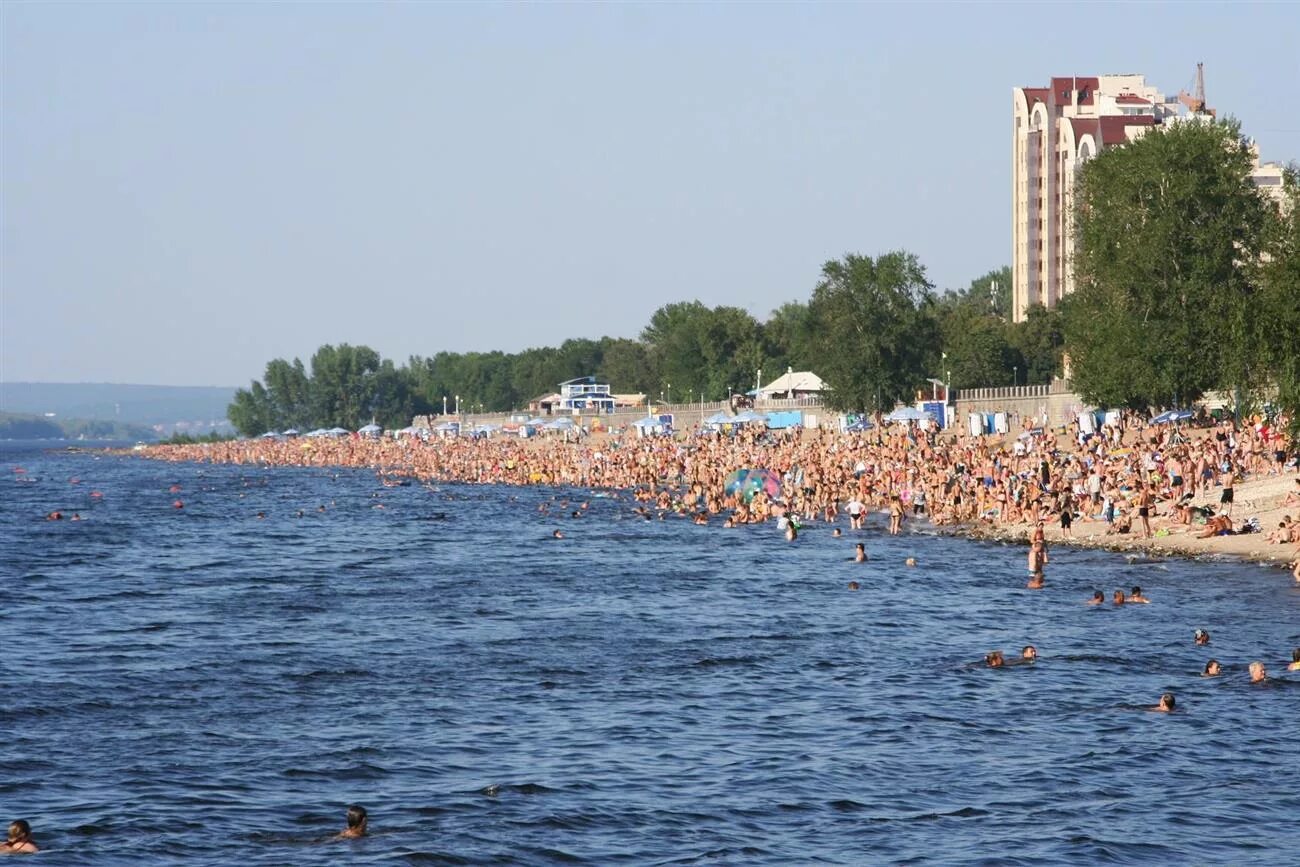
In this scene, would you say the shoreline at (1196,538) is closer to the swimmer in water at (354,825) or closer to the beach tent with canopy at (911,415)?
the swimmer in water at (354,825)

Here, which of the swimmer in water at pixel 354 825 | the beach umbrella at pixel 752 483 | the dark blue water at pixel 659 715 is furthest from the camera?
the beach umbrella at pixel 752 483

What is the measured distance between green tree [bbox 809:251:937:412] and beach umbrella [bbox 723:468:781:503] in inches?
1104

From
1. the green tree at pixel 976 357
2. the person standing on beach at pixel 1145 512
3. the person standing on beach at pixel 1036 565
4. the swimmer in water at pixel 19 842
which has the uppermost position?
the green tree at pixel 976 357

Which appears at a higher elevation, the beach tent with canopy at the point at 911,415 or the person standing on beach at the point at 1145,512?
the beach tent with canopy at the point at 911,415

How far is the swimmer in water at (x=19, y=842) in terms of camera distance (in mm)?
16703

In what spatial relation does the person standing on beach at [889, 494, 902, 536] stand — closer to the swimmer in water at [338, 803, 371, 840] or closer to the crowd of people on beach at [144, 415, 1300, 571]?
the crowd of people on beach at [144, 415, 1300, 571]

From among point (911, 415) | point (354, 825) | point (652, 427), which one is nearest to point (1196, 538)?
point (354, 825)

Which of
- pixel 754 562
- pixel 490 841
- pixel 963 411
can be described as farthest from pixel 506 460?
pixel 490 841

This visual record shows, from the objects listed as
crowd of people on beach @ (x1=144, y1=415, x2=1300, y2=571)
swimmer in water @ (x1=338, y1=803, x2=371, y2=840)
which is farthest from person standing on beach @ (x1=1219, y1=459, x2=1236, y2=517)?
swimmer in water @ (x1=338, y1=803, x2=371, y2=840)

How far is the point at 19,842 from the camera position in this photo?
1675cm

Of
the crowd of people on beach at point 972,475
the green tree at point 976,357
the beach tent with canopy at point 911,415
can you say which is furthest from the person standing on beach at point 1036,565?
the green tree at point 976,357

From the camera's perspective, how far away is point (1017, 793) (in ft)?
61.5

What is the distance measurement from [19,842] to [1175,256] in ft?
168

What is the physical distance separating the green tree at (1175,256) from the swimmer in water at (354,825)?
4725 centimetres
